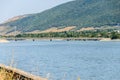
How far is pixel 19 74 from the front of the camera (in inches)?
403

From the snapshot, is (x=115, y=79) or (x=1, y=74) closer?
(x=1, y=74)

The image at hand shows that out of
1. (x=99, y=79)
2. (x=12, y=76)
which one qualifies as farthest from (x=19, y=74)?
(x=99, y=79)

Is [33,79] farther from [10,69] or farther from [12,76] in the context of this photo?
[10,69]

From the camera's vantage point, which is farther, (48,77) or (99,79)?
(99,79)

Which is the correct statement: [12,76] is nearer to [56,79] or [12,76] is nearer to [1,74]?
[1,74]

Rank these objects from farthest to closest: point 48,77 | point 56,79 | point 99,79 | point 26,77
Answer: point 99,79
point 56,79
point 26,77
point 48,77

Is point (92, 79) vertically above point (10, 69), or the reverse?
point (10, 69)

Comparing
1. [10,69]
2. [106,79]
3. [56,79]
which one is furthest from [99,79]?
[10,69]

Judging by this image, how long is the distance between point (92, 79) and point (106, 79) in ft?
4.63

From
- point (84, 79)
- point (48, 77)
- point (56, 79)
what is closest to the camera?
point (48, 77)

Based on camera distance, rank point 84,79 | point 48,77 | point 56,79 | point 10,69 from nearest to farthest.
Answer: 1. point 48,77
2. point 10,69
3. point 56,79
4. point 84,79

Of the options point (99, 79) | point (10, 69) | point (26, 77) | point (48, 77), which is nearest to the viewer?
point (48, 77)

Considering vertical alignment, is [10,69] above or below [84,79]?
above

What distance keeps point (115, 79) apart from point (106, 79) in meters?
0.87
